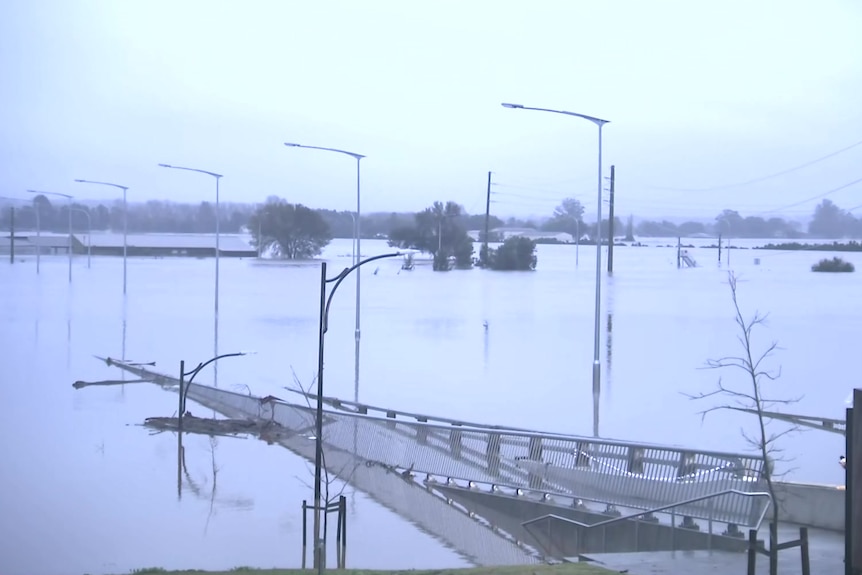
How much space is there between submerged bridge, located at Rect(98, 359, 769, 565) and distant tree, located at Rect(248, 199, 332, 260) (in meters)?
38.8

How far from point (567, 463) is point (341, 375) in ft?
113

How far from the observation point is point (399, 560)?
16922 mm

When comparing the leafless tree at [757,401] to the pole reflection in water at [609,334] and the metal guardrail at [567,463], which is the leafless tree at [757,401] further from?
the pole reflection in water at [609,334]

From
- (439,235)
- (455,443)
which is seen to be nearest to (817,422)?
(455,443)

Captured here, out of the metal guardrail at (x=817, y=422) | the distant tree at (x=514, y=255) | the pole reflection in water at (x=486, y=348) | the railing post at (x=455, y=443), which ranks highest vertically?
the distant tree at (x=514, y=255)

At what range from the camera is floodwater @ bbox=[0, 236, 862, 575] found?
2088cm

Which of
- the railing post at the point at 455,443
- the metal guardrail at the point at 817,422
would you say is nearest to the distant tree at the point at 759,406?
the metal guardrail at the point at 817,422

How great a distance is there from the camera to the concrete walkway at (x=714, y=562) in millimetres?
11094

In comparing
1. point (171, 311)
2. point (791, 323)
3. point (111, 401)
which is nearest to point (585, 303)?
point (791, 323)

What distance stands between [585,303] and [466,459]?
81.9 metres

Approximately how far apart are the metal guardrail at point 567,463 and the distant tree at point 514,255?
41238 mm

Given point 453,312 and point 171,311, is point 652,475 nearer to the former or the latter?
point 453,312

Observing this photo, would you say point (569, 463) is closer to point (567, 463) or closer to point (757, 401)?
point (567, 463)

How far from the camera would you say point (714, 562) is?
11781 mm
